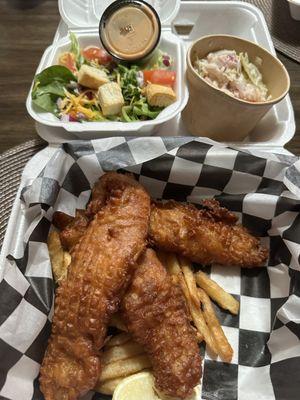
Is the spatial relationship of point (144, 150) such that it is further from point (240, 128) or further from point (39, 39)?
point (39, 39)

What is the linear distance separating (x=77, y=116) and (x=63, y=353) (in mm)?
1252

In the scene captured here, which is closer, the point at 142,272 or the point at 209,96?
the point at 142,272

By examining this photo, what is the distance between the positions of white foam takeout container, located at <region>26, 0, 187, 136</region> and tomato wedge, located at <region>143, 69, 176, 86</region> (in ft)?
0.16

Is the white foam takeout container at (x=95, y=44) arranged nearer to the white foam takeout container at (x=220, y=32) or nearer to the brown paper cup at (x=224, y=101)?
the white foam takeout container at (x=220, y=32)

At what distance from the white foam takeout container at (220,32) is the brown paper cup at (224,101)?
0.10 metres

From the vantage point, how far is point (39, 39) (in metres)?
2.94

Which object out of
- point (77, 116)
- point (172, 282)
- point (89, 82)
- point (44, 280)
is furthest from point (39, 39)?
point (172, 282)

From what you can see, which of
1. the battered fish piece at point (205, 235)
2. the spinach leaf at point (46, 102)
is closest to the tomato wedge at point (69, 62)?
the spinach leaf at point (46, 102)

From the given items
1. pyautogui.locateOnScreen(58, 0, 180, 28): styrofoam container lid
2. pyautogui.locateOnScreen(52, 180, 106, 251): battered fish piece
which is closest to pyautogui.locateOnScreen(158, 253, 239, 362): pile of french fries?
pyautogui.locateOnScreen(52, 180, 106, 251): battered fish piece

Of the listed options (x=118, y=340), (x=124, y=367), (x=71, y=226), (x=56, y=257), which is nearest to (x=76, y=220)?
(x=71, y=226)

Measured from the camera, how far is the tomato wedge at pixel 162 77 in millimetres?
2211

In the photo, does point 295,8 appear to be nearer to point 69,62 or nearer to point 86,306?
point 69,62

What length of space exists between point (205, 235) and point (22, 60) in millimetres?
2029

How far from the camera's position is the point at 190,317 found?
1668mm
